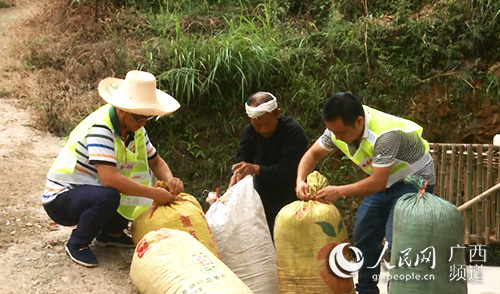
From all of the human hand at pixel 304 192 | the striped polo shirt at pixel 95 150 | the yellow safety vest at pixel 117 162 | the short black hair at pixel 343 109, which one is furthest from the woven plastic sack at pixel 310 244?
the striped polo shirt at pixel 95 150

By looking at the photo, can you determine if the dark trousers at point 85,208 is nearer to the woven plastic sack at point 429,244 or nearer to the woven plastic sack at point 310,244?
the woven plastic sack at point 310,244

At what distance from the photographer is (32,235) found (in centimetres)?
427

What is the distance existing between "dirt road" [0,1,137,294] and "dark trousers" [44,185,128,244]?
0.22m

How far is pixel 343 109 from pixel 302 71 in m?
3.70

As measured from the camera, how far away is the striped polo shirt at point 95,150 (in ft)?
11.3

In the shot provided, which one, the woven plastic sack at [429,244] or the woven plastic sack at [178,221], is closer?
the woven plastic sack at [429,244]

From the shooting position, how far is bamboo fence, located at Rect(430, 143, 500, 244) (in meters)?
6.04

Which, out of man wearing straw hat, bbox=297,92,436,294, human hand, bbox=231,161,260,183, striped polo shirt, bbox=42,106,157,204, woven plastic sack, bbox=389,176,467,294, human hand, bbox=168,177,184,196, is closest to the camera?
woven plastic sack, bbox=389,176,467,294

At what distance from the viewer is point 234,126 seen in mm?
6902

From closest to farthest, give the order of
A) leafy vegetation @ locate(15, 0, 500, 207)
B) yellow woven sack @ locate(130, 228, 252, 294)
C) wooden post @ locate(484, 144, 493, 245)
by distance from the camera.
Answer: yellow woven sack @ locate(130, 228, 252, 294) → wooden post @ locate(484, 144, 493, 245) → leafy vegetation @ locate(15, 0, 500, 207)

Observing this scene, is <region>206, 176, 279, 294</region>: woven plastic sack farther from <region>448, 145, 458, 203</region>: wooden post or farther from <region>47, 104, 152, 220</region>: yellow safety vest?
<region>448, 145, 458, 203</region>: wooden post

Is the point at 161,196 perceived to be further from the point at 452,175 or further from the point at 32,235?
the point at 452,175

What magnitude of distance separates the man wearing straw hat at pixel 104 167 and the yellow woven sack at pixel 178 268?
13.1 inches

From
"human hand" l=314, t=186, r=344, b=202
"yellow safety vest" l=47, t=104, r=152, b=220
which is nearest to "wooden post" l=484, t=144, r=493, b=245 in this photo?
"human hand" l=314, t=186, r=344, b=202
